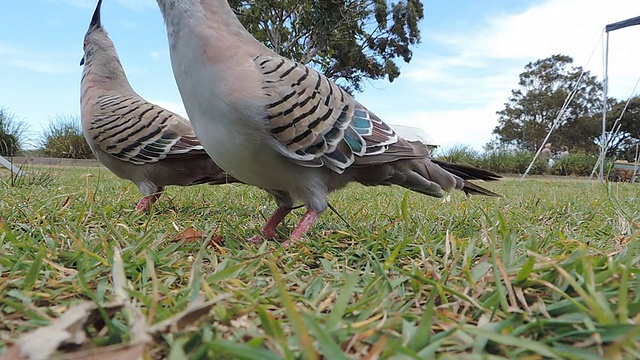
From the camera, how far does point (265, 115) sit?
5.77 feet

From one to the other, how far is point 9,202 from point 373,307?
2.33 m

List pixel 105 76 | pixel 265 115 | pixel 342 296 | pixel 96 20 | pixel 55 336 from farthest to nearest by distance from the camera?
pixel 96 20 → pixel 105 76 → pixel 265 115 → pixel 342 296 → pixel 55 336

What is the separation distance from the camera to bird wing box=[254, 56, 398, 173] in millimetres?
1825

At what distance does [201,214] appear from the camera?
2.80 m

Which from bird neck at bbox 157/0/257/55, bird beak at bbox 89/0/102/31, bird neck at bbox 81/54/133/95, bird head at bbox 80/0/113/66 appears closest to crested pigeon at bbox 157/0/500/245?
bird neck at bbox 157/0/257/55

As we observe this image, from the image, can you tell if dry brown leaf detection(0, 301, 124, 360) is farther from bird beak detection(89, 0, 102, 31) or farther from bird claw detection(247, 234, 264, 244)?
bird beak detection(89, 0, 102, 31)

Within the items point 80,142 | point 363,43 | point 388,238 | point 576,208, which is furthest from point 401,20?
point 388,238

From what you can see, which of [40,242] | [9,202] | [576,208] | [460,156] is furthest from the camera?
[460,156]

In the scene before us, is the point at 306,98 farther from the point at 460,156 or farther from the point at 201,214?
the point at 460,156

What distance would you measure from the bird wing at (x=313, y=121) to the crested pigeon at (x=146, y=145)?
3.72 ft

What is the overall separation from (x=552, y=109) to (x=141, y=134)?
39398 millimetres

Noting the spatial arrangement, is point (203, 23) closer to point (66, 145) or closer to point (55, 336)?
point (55, 336)

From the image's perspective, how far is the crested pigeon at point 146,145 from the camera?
9.73ft

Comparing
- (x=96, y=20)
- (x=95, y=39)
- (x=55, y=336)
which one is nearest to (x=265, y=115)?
(x=55, y=336)
